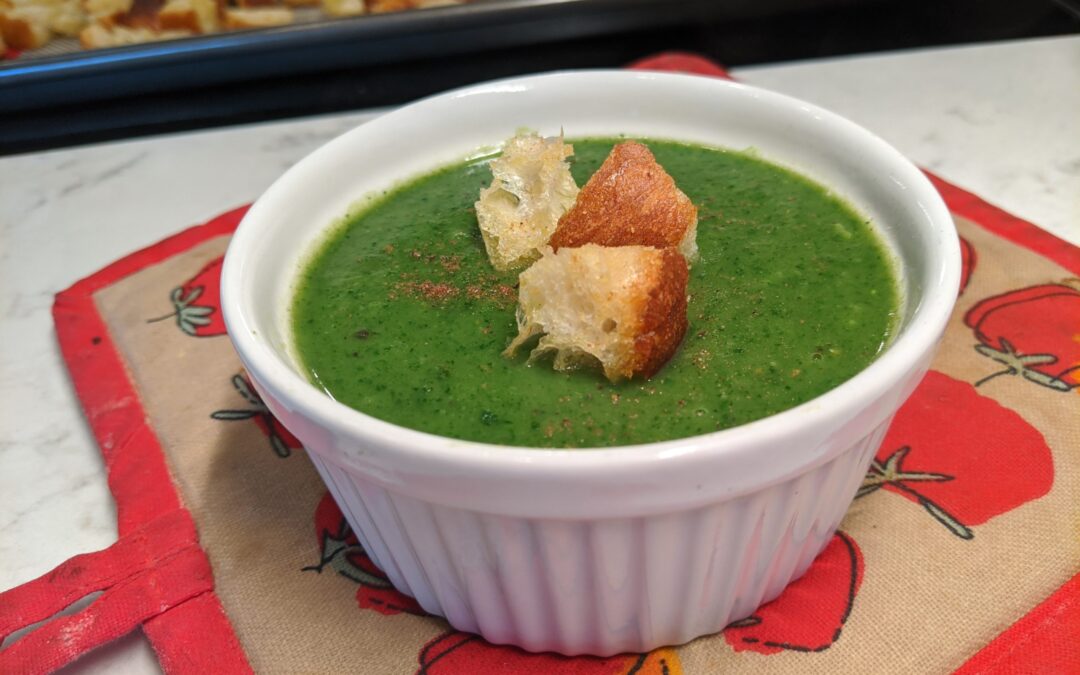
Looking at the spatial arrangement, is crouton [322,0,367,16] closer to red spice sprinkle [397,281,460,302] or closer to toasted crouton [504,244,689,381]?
red spice sprinkle [397,281,460,302]

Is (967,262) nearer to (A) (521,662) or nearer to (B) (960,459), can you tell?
(B) (960,459)

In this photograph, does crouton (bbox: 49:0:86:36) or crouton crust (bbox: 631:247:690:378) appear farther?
crouton (bbox: 49:0:86:36)

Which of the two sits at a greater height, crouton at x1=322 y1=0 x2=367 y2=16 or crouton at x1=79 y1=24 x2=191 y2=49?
crouton at x1=322 y1=0 x2=367 y2=16

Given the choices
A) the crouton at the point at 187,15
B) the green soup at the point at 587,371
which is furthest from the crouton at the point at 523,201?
the crouton at the point at 187,15

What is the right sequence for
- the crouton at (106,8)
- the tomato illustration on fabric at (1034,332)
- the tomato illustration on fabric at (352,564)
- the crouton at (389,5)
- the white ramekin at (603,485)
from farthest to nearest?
the crouton at (106,8)
the crouton at (389,5)
the tomato illustration on fabric at (1034,332)
the tomato illustration on fabric at (352,564)
the white ramekin at (603,485)

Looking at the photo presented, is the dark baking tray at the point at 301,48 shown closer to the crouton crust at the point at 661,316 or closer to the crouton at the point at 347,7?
the crouton at the point at 347,7

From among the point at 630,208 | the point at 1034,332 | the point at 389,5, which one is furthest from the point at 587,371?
the point at 389,5

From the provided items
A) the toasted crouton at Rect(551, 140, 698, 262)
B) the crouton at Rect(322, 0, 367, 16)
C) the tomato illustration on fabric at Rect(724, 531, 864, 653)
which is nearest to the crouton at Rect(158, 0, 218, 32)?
the crouton at Rect(322, 0, 367, 16)
